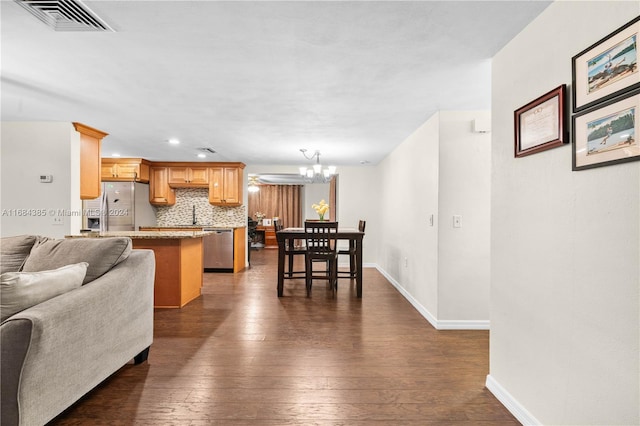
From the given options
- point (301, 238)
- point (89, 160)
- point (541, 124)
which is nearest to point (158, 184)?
point (89, 160)

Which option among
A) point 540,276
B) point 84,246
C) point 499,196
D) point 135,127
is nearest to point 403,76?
point 499,196

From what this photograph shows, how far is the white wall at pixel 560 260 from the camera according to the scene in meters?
1.19

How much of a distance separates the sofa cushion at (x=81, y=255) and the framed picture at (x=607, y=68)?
270cm

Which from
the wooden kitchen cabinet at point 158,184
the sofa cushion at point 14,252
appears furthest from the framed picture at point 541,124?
the wooden kitchen cabinet at point 158,184

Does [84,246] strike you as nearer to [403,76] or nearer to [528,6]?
[403,76]

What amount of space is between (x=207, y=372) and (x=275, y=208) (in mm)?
9077

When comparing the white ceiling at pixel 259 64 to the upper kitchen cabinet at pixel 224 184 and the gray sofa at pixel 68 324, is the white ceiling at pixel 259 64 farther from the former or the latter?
the upper kitchen cabinet at pixel 224 184

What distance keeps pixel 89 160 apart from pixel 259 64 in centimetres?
313

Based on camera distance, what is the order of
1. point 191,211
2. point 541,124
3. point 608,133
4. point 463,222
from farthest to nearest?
point 191,211 < point 463,222 < point 541,124 < point 608,133

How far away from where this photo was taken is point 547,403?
157 centimetres

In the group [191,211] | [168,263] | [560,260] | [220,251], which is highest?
[191,211]

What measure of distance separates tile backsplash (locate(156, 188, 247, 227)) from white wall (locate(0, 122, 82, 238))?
320 cm

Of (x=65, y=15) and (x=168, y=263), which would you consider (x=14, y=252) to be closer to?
(x=65, y=15)

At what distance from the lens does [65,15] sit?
67.1 inches
